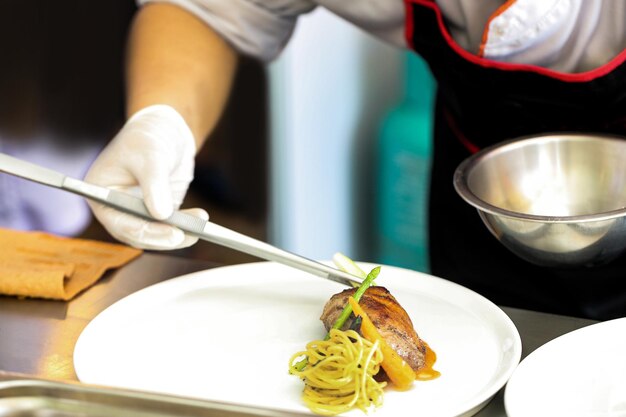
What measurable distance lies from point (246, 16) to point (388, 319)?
879 millimetres

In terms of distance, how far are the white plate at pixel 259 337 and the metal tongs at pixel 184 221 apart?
2.7 inches

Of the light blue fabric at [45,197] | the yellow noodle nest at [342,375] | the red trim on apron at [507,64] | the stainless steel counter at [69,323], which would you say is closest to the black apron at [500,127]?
the red trim on apron at [507,64]

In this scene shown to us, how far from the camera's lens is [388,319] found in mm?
1203

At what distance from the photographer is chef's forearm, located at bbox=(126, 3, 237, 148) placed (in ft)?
5.52

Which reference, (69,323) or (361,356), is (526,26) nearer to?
(361,356)

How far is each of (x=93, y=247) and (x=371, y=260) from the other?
206 centimetres

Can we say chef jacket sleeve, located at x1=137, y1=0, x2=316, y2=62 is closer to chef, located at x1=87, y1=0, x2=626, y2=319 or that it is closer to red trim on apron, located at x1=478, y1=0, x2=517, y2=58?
chef, located at x1=87, y1=0, x2=626, y2=319

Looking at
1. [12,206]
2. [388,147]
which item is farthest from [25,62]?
[388,147]

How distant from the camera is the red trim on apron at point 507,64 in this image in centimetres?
145

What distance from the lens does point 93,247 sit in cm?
161

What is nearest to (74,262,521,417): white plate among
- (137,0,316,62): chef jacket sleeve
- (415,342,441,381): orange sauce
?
(415,342,441,381): orange sauce

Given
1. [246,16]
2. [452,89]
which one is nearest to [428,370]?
[452,89]

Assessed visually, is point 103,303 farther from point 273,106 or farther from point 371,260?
point 371,260

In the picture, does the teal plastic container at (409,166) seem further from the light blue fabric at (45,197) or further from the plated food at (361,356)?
the plated food at (361,356)
